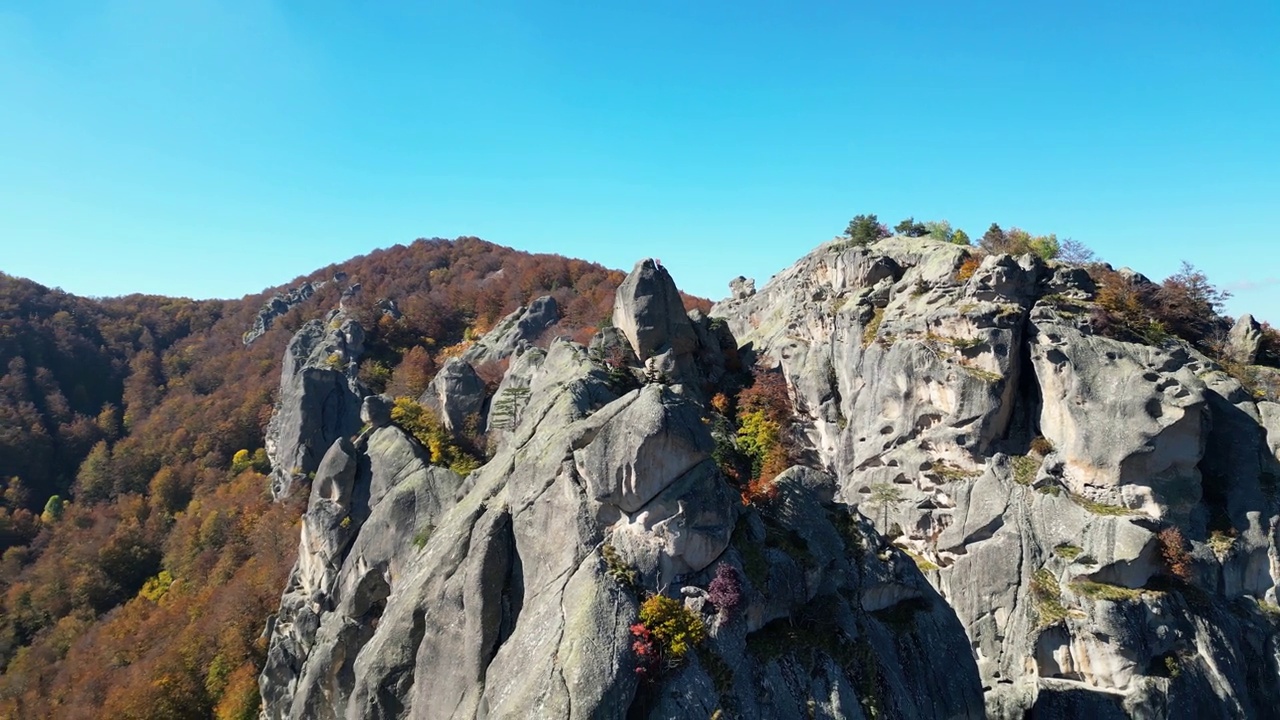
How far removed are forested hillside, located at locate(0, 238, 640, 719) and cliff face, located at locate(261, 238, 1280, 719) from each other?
13.8m

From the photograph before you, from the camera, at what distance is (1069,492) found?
2300 cm

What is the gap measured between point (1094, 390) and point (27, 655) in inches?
2256

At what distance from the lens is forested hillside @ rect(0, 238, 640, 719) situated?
113 ft

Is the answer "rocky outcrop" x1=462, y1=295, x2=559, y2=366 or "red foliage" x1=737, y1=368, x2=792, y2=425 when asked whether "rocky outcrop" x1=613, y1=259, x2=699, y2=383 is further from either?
"rocky outcrop" x1=462, y1=295, x2=559, y2=366

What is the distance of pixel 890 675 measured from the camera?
14.1 metres

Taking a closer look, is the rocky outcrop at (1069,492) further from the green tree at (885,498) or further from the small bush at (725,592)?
the small bush at (725,592)

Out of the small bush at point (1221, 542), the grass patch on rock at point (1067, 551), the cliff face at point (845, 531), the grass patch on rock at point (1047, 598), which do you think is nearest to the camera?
the cliff face at point (845, 531)

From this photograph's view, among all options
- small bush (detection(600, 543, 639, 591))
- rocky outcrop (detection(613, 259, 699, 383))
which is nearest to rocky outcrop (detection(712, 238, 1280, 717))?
rocky outcrop (detection(613, 259, 699, 383))

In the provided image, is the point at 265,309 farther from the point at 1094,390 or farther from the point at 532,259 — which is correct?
the point at 1094,390

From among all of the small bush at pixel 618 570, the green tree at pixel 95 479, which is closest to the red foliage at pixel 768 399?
the small bush at pixel 618 570

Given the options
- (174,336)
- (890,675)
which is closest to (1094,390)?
(890,675)

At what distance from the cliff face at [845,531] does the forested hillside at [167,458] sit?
13.8 meters

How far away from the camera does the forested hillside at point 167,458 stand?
3444cm

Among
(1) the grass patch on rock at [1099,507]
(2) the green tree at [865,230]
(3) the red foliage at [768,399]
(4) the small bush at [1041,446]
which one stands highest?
(2) the green tree at [865,230]
